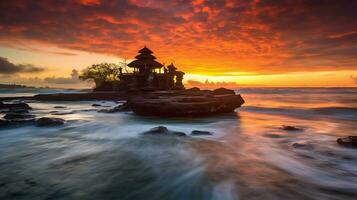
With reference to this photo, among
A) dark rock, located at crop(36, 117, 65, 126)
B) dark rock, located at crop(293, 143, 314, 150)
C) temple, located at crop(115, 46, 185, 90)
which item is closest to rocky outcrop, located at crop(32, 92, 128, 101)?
temple, located at crop(115, 46, 185, 90)

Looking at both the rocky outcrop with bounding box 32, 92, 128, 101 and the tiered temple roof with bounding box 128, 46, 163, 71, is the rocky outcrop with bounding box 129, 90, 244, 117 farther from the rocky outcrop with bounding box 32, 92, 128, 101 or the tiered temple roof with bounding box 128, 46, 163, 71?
the rocky outcrop with bounding box 32, 92, 128, 101

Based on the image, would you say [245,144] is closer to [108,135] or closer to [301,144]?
[301,144]

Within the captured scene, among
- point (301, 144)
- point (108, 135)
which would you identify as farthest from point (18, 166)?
point (301, 144)

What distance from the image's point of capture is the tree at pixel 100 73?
5906 cm

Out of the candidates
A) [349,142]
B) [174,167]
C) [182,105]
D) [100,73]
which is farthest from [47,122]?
[100,73]

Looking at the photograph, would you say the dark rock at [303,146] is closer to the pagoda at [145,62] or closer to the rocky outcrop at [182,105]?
the rocky outcrop at [182,105]

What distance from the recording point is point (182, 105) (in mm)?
16062

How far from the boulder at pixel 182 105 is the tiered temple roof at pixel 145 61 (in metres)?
16.6

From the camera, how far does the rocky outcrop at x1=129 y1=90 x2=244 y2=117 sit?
637 inches

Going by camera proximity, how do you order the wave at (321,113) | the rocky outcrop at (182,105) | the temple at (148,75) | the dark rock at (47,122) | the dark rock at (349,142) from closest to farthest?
1. the dark rock at (349,142)
2. the dark rock at (47,122)
3. the rocky outcrop at (182,105)
4. the wave at (321,113)
5. the temple at (148,75)

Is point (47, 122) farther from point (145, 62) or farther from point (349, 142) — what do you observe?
point (145, 62)

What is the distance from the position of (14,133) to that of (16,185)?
762 centimetres

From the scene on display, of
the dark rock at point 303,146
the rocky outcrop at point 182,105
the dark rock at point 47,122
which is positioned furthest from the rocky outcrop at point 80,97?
the dark rock at point 303,146

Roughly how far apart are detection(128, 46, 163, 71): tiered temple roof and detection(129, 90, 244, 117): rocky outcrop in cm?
1656
